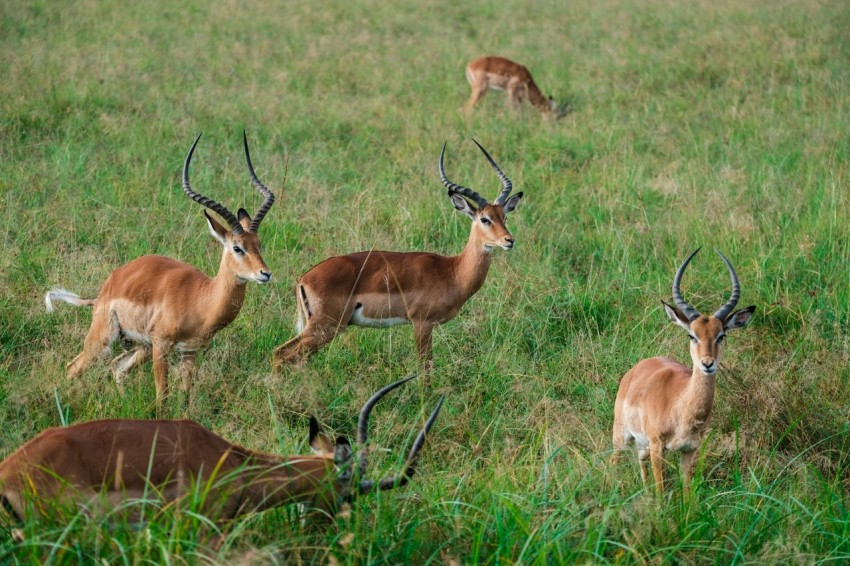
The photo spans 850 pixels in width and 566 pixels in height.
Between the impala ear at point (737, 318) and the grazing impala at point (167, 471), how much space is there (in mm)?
1742

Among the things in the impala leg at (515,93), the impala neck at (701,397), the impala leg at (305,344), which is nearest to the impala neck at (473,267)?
the impala leg at (305,344)

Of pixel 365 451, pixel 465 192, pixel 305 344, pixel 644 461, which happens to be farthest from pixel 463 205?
pixel 365 451

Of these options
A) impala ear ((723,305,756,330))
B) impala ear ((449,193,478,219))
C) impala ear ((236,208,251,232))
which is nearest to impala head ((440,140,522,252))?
impala ear ((449,193,478,219))

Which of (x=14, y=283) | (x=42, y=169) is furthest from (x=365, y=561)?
(x=42, y=169)

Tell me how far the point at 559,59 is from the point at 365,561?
11.3m

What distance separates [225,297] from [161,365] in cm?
44

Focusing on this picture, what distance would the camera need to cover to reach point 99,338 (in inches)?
201

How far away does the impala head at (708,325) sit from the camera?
166 inches

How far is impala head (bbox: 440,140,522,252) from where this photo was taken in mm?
Result: 5969

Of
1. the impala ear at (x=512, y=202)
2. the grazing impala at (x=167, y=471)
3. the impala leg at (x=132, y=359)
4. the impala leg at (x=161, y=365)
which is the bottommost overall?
the impala leg at (x=132, y=359)

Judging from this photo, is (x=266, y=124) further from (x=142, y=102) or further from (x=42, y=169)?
(x=42, y=169)

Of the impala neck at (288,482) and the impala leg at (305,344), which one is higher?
the impala neck at (288,482)

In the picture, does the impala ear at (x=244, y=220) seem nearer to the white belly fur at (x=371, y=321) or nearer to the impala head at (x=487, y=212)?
the white belly fur at (x=371, y=321)

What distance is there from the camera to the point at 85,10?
43.6ft
